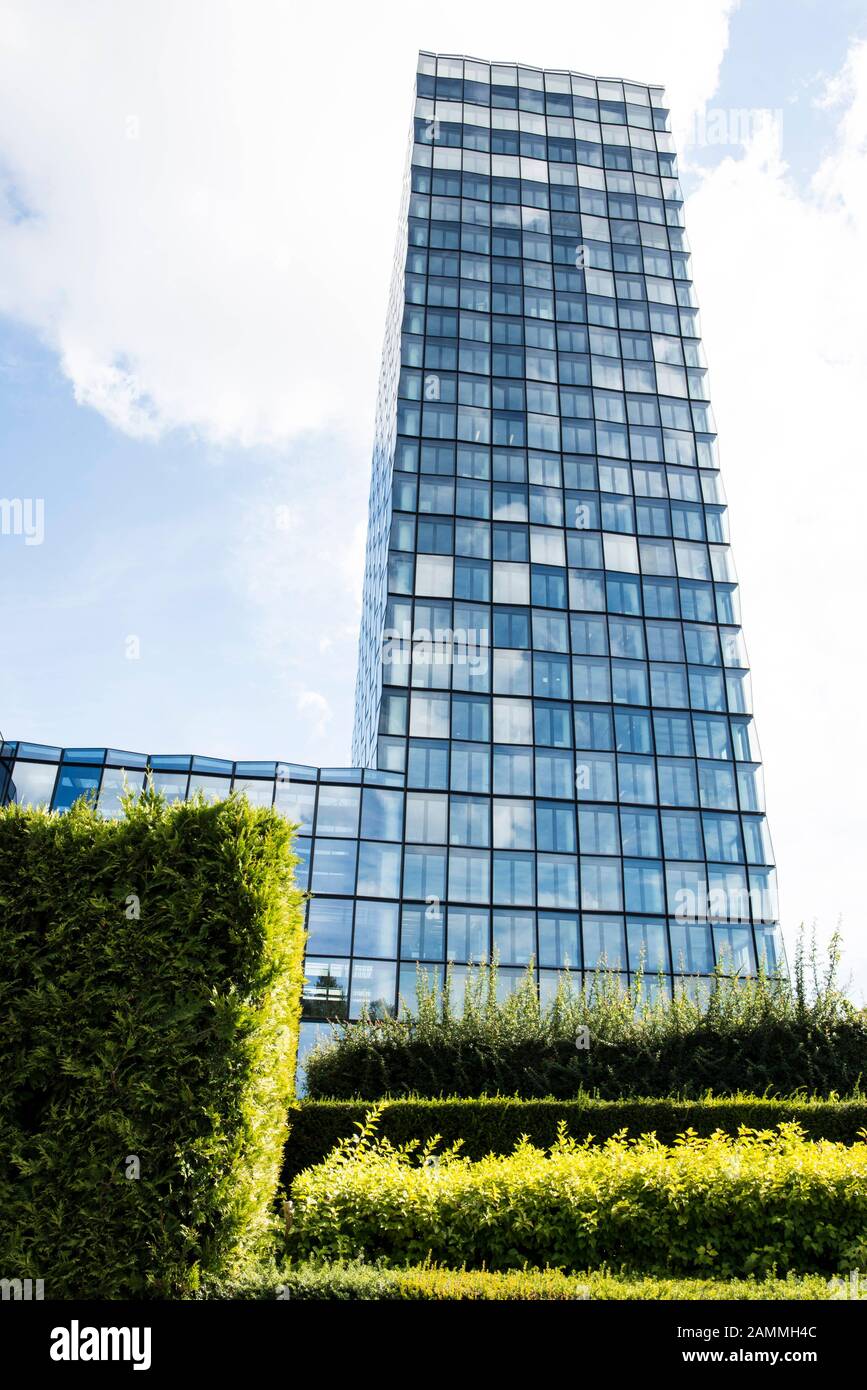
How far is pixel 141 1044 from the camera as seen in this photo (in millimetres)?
8383

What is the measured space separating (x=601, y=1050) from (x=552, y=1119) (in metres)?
2.13

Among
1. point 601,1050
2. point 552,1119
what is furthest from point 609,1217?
point 601,1050

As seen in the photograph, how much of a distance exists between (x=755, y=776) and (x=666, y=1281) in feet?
123

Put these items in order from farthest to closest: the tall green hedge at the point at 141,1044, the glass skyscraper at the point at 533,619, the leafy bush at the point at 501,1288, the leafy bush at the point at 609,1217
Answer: the glass skyscraper at the point at 533,619 < the leafy bush at the point at 609,1217 < the tall green hedge at the point at 141,1044 < the leafy bush at the point at 501,1288

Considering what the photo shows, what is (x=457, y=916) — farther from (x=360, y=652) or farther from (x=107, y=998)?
(x=107, y=998)

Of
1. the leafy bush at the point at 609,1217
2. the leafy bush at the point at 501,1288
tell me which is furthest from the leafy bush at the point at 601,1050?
the leafy bush at the point at 501,1288

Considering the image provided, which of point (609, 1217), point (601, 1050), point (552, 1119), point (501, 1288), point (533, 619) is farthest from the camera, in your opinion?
point (533, 619)

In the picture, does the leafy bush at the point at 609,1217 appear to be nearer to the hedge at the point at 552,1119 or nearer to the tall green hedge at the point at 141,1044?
the tall green hedge at the point at 141,1044

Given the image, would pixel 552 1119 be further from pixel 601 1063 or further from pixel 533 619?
pixel 533 619

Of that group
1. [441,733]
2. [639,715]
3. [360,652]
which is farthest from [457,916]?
[360,652]

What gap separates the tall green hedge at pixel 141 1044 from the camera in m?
7.81

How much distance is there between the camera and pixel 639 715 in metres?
42.2

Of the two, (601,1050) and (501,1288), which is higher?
(601,1050)

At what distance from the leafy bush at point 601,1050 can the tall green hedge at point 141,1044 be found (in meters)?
4.57
